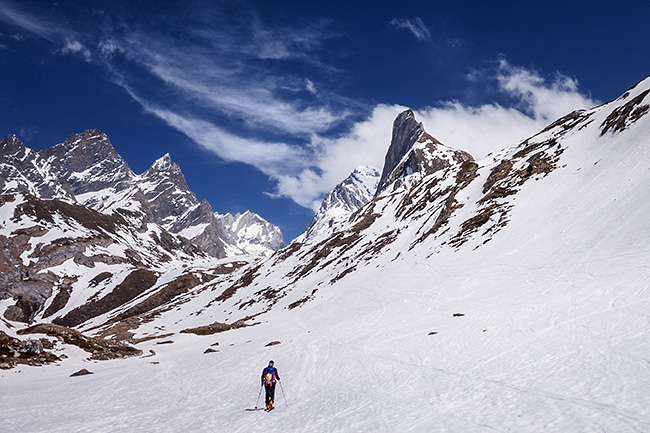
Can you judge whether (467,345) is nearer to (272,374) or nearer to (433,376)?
(433,376)

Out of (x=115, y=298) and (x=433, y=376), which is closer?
(x=433, y=376)

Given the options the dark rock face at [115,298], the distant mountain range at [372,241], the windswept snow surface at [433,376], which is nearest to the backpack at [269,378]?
the windswept snow surface at [433,376]

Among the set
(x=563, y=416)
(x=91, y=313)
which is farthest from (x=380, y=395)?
(x=91, y=313)

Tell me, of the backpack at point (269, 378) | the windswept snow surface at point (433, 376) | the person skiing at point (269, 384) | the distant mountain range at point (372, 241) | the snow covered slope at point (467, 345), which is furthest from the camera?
the distant mountain range at point (372, 241)

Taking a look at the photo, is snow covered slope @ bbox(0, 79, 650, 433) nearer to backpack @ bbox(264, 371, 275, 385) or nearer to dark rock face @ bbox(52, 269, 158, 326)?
backpack @ bbox(264, 371, 275, 385)

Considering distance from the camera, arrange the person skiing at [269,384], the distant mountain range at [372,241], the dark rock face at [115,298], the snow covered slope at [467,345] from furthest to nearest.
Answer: the dark rock face at [115,298] → the distant mountain range at [372,241] → the person skiing at [269,384] → the snow covered slope at [467,345]

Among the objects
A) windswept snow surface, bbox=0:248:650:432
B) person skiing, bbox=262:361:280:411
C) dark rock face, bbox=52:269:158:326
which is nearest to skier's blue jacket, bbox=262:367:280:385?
person skiing, bbox=262:361:280:411

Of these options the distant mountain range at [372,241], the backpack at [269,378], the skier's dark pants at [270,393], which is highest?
the distant mountain range at [372,241]

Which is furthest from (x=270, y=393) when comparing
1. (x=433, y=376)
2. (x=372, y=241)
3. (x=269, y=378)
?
(x=372, y=241)

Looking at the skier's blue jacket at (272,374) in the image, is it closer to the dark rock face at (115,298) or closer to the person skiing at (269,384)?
the person skiing at (269,384)

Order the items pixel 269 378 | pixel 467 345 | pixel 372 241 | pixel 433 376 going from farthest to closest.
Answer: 1. pixel 372 241
2. pixel 467 345
3. pixel 433 376
4. pixel 269 378

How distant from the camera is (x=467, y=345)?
19266mm

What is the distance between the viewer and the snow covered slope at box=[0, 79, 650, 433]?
36.6ft

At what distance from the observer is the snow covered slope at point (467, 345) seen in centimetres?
1115
